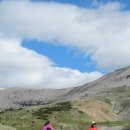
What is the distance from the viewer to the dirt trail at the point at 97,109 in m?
104

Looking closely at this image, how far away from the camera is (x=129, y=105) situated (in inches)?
4360

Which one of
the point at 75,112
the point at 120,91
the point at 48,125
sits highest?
the point at 120,91

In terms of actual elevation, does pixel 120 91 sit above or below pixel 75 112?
above

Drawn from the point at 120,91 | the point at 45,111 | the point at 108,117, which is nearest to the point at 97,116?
the point at 108,117

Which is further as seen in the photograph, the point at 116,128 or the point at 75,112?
the point at 75,112

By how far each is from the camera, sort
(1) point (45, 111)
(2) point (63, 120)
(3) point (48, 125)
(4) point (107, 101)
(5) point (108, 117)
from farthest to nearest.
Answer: (4) point (107, 101), (5) point (108, 117), (1) point (45, 111), (2) point (63, 120), (3) point (48, 125)

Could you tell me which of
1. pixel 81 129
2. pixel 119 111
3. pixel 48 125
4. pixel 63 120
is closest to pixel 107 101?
pixel 119 111

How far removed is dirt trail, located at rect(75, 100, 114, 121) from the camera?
104025 millimetres

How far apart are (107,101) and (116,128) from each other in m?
54.0

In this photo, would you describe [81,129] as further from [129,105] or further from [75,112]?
[129,105]

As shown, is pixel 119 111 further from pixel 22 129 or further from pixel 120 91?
pixel 22 129

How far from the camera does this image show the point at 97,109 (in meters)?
109

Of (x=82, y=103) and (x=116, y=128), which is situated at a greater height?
(x=82, y=103)

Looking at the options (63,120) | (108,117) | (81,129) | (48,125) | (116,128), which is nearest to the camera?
(48,125)
